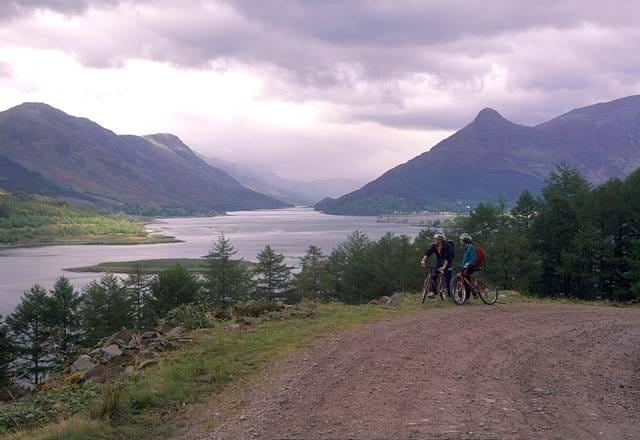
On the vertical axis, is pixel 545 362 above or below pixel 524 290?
above

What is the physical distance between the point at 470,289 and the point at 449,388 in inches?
380

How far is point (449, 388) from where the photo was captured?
26.3 ft

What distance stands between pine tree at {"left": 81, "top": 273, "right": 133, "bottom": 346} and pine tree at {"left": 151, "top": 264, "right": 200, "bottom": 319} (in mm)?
2368

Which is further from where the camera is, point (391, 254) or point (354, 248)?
point (354, 248)

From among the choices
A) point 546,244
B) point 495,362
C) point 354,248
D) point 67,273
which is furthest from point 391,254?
point 67,273

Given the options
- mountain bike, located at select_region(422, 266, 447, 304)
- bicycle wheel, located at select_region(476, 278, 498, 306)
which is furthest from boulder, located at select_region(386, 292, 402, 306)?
bicycle wheel, located at select_region(476, 278, 498, 306)

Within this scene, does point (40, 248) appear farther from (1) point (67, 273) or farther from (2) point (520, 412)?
(2) point (520, 412)

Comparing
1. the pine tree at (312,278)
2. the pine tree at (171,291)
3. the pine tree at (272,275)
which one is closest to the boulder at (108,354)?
the pine tree at (171,291)

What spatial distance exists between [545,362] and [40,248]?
147 meters

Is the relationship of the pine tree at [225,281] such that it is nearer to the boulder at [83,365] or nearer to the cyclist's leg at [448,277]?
the cyclist's leg at [448,277]

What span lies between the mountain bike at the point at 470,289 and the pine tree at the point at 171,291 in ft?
96.6

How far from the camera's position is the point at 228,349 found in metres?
11.8

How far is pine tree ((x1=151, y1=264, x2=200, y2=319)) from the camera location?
43.2m

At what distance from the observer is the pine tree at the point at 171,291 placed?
43.2 meters
